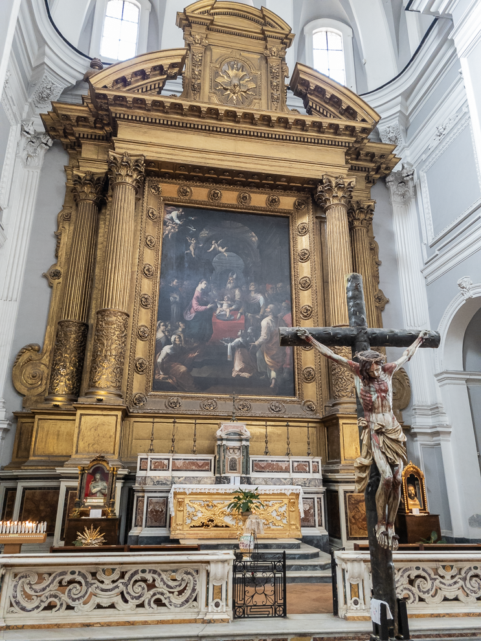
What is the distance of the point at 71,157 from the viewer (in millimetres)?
12164

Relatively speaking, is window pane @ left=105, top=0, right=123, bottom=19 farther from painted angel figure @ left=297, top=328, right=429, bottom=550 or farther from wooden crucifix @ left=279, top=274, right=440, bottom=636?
painted angel figure @ left=297, top=328, right=429, bottom=550

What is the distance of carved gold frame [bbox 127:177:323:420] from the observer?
10383 millimetres

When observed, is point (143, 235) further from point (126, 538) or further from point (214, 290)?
point (126, 538)

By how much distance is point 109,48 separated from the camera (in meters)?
13.9

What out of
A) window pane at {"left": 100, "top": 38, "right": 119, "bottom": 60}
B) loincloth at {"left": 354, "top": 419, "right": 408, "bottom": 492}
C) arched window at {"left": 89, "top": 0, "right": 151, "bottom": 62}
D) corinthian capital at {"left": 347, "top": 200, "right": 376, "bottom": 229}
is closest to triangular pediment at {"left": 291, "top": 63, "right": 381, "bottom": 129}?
corinthian capital at {"left": 347, "top": 200, "right": 376, "bottom": 229}

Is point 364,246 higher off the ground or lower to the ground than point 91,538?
higher

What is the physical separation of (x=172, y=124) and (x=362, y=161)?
4.85 meters

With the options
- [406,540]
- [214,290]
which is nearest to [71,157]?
[214,290]

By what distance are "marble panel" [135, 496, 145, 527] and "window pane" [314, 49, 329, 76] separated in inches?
508

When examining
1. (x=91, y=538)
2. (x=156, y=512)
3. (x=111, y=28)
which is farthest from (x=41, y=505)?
(x=111, y=28)

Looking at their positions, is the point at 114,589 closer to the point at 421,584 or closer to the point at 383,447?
the point at 383,447

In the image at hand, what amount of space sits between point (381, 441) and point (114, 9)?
14.8m

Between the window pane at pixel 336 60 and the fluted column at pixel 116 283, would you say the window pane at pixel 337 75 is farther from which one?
the fluted column at pixel 116 283

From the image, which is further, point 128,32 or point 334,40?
point 334,40
